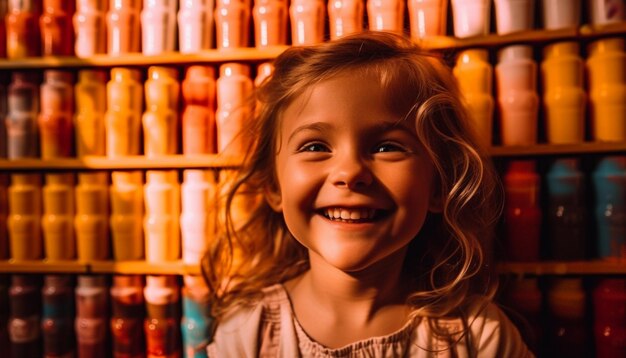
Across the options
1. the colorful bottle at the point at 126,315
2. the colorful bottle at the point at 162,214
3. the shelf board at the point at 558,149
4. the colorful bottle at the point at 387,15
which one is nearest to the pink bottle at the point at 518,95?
the shelf board at the point at 558,149

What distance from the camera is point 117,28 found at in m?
1.12

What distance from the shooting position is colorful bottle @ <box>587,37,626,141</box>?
99 cm

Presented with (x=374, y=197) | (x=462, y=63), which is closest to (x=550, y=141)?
(x=462, y=63)

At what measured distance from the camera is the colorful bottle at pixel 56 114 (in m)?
1.13

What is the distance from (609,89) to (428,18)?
0.41 metres

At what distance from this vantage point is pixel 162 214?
1.12m

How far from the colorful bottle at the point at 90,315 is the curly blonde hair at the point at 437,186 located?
29cm

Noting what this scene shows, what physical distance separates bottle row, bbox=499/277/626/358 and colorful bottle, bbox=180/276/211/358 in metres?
0.67

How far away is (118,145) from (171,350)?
51 cm

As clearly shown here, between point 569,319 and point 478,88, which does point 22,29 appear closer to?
point 478,88

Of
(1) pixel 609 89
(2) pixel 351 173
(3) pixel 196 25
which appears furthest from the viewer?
(3) pixel 196 25

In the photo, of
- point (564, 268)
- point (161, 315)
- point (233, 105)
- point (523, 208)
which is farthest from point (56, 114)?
point (564, 268)

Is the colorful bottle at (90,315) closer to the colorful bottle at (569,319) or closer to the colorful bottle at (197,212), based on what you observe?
the colorful bottle at (197,212)

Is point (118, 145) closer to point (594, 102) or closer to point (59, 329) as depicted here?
point (59, 329)
